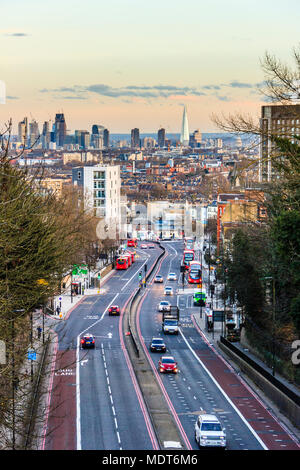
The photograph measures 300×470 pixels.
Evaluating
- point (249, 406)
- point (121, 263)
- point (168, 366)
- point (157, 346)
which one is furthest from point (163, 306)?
point (249, 406)

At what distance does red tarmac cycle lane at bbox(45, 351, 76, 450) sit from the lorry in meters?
14.1

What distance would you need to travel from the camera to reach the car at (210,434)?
30.1 meters

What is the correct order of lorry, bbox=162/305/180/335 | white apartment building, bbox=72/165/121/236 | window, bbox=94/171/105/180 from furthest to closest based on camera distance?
window, bbox=94/171/105/180
white apartment building, bbox=72/165/121/236
lorry, bbox=162/305/180/335

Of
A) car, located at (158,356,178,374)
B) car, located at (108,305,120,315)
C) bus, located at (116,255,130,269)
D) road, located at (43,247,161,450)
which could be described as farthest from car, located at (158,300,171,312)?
bus, located at (116,255,130,269)

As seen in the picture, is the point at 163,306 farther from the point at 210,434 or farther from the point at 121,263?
the point at 210,434

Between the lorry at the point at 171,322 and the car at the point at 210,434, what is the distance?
2893cm

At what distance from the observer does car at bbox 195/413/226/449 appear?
Answer: 98.7 feet

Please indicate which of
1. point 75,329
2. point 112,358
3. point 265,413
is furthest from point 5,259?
point 75,329

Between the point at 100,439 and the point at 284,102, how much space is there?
14662mm

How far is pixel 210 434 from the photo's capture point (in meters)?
30.3

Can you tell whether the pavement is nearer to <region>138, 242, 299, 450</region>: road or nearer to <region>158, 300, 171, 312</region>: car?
<region>138, 242, 299, 450</region>: road

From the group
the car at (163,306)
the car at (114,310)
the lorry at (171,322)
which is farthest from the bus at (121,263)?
the lorry at (171,322)

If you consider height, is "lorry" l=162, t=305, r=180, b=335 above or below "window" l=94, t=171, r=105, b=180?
below
